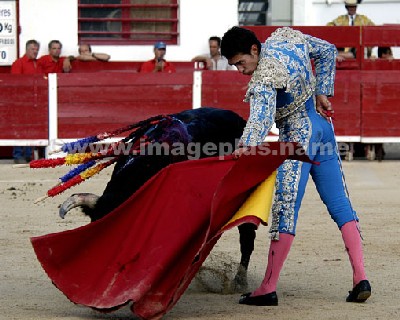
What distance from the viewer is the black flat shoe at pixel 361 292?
4746 mm

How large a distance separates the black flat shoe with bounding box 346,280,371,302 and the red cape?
1.99 ft

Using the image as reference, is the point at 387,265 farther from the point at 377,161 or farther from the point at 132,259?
the point at 377,161

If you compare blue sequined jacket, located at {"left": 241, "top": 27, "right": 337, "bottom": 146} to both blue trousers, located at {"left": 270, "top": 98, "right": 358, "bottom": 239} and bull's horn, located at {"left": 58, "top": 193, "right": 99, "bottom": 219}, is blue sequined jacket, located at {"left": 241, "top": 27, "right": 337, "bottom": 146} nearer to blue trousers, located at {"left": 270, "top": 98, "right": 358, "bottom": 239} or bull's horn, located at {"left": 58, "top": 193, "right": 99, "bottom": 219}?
blue trousers, located at {"left": 270, "top": 98, "right": 358, "bottom": 239}

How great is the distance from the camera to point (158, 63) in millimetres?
11188

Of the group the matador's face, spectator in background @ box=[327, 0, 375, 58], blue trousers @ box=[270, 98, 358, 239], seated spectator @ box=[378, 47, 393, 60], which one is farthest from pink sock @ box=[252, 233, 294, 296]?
spectator in background @ box=[327, 0, 375, 58]

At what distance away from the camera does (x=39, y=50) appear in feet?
38.7

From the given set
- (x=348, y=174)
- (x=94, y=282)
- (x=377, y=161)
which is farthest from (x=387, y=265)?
(x=377, y=161)

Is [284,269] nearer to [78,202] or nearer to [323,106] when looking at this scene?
[323,106]

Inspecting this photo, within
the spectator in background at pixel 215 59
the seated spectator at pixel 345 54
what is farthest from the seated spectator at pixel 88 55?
the seated spectator at pixel 345 54

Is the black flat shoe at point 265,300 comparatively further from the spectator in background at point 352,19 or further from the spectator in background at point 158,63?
the spectator in background at point 352,19

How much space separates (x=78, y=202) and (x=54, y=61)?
22.3 ft

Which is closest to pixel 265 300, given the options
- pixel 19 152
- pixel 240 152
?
pixel 240 152

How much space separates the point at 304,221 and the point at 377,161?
3651mm

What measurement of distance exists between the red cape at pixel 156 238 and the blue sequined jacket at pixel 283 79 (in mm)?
122
